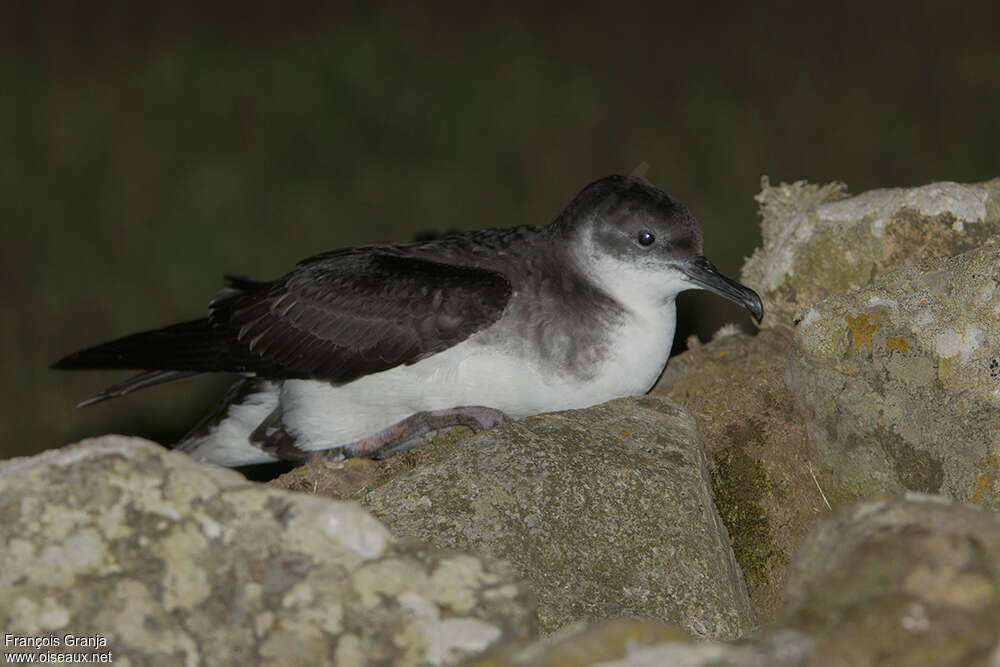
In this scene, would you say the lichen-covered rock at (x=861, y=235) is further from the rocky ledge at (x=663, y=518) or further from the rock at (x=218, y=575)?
the rock at (x=218, y=575)

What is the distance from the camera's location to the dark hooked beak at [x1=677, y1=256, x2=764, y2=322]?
4934 millimetres

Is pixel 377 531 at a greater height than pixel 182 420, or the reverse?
pixel 377 531

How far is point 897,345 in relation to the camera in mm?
4238

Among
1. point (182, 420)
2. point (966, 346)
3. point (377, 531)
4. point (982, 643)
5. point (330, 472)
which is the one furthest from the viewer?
point (182, 420)

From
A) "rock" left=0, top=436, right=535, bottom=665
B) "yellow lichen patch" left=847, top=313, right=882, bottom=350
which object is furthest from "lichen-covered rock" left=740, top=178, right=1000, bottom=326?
"rock" left=0, top=436, right=535, bottom=665

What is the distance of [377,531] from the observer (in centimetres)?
270

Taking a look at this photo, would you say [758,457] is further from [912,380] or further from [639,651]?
[639,651]

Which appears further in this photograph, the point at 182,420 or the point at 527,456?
the point at 182,420

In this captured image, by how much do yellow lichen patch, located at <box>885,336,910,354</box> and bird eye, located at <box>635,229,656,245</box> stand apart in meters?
1.16

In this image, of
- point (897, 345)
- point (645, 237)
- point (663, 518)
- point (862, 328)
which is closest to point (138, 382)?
point (645, 237)

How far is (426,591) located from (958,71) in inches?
495

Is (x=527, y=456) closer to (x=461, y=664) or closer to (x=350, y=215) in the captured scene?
(x=461, y=664)

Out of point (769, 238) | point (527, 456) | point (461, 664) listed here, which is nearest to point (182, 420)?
point (769, 238)

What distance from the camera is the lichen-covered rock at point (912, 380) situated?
4031 mm
